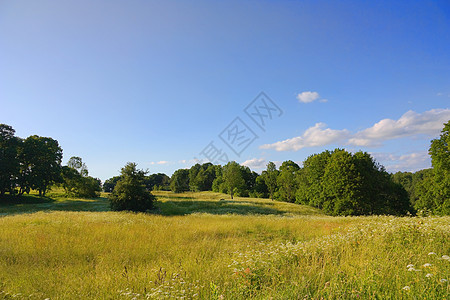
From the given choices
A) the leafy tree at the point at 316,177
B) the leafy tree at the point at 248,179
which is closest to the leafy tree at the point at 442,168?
the leafy tree at the point at 316,177

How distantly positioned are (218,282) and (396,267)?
361 centimetres

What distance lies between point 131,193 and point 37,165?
89.4 feet

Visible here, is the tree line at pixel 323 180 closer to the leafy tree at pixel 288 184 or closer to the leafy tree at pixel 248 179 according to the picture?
the leafy tree at pixel 288 184

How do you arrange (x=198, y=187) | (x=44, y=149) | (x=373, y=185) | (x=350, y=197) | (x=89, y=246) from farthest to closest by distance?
(x=198, y=187), (x=44, y=149), (x=373, y=185), (x=350, y=197), (x=89, y=246)

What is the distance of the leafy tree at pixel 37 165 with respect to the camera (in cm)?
3812

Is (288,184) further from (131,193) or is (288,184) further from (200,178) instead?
(131,193)

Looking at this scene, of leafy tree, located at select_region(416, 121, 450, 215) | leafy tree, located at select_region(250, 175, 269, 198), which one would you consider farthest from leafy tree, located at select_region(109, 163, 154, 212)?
leafy tree, located at select_region(250, 175, 269, 198)

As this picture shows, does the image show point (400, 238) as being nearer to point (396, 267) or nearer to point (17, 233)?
point (396, 267)

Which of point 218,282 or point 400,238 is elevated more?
point 400,238

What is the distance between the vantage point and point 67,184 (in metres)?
47.7

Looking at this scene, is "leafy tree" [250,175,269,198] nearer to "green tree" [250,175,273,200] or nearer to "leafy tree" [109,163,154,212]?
"green tree" [250,175,273,200]

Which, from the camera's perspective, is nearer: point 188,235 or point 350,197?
point 188,235

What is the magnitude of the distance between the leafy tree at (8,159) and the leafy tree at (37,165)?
4.28ft

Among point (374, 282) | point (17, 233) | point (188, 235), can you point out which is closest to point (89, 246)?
point (188, 235)
